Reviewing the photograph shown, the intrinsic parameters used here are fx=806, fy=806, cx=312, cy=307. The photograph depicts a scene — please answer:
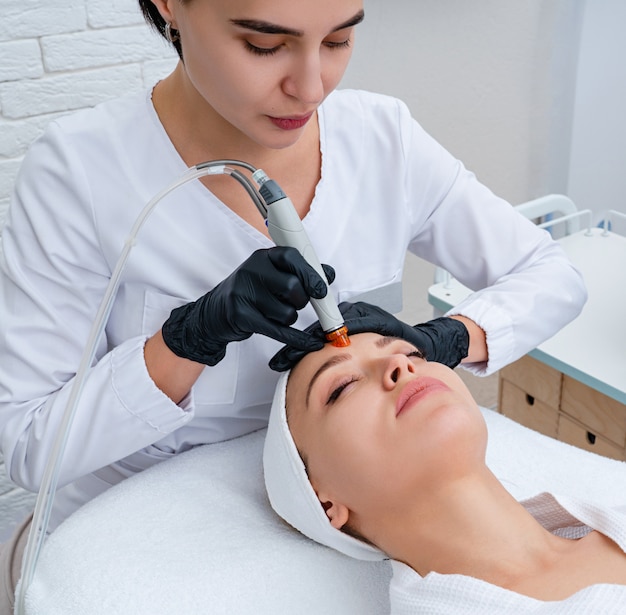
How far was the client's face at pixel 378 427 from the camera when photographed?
1016mm

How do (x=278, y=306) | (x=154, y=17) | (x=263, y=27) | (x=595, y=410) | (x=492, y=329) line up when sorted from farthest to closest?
1. (x=595, y=410)
2. (x=492, y=329)
3. (x=154, y=17)
4. (x=278, y=306)
5. (x=263, y=27)

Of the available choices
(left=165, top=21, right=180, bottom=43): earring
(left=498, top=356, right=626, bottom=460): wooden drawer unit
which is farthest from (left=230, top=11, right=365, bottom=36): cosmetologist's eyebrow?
(left=498, top=356, right=626, bottom=460): wooden drawer unit

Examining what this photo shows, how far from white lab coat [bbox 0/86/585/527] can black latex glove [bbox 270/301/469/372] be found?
0.07m

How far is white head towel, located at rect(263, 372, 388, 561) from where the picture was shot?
1.05 meters

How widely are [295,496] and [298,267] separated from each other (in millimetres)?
307

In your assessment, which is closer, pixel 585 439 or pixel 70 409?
pixel 70 409

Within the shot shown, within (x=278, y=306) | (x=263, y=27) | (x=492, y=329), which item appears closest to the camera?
(x=263, y=27)

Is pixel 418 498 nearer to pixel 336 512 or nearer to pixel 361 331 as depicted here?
pixel 336 512

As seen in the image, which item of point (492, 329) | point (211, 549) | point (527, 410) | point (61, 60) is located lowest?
point (527, 410)

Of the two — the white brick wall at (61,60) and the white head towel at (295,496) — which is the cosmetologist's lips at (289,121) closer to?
the white head towel at (295,496)

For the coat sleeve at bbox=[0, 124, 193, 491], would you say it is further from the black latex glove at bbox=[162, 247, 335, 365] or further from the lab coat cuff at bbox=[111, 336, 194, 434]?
the black latex glove at bbox=[162, 247, 335, 365]

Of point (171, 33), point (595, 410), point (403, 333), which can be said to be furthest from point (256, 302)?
point (595, 410)

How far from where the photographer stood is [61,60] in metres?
1.65

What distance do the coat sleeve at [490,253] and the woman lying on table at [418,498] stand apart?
0.22 metres
